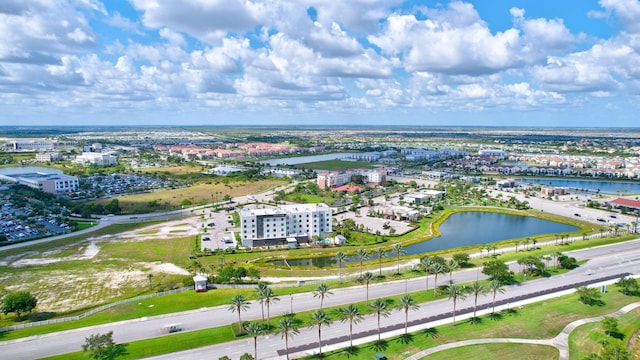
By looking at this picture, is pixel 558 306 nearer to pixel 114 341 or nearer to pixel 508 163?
pixel 114 341

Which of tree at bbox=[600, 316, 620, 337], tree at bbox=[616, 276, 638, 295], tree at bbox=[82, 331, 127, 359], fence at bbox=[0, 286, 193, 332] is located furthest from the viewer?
tree at bbox=[616, 276, 638, 295]

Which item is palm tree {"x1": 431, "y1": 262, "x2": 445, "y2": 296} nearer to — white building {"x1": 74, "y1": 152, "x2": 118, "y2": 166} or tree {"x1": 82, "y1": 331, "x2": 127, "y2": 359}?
tree {"x1": 82, "y1": 331, "x2": 127, "y2": 359}

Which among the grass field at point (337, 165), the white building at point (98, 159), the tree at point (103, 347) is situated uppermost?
the white building at point (98, 159)

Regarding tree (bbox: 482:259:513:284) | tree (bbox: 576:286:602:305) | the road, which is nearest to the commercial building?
the road

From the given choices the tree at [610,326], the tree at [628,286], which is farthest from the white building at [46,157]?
the tree at [628,286]

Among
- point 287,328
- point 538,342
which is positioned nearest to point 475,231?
point 538,342

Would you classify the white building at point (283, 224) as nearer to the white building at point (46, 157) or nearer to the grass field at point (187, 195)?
the grass field at point (187, 195)

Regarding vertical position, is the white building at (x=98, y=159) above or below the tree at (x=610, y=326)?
above
